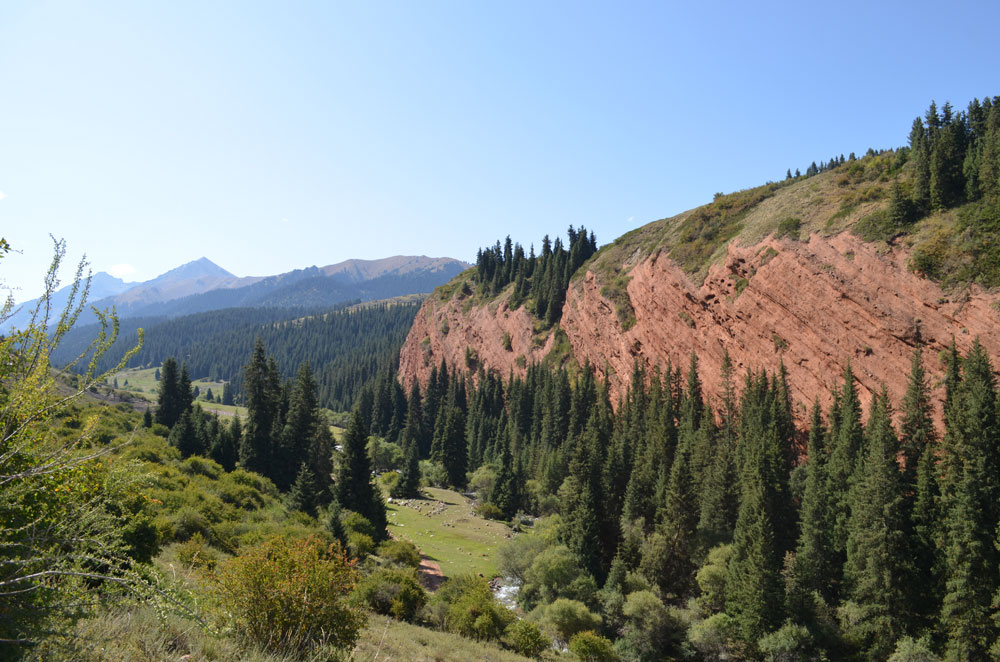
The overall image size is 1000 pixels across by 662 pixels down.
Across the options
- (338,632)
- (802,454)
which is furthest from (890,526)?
(338,632)

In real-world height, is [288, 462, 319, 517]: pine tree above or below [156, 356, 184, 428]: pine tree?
below

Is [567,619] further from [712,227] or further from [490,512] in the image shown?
[712,227]

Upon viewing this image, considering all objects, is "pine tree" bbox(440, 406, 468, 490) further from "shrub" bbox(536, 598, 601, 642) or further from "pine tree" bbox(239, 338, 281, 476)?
"shrub" bbox(536, 598, 601, 642)

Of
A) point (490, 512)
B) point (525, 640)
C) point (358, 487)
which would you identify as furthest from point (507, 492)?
point (525, 640)

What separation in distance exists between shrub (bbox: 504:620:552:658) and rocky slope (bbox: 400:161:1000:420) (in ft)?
108

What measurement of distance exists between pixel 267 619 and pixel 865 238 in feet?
170

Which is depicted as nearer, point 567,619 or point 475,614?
point 475,614

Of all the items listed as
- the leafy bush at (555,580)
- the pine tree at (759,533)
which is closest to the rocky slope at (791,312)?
the pine tree at (759,533)

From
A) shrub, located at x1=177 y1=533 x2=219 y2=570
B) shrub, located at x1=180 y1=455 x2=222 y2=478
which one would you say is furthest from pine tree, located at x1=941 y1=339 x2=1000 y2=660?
shrub, located at x1=180 y1=455 x2=222 y2=478

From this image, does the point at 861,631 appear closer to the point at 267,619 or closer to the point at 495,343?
the point at 267,619

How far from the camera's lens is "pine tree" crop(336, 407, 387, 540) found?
4453 centimetres

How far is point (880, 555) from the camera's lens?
3053 centimetres

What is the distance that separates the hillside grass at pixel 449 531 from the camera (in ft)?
155

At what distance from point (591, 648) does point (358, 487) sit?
2402 centimetres
